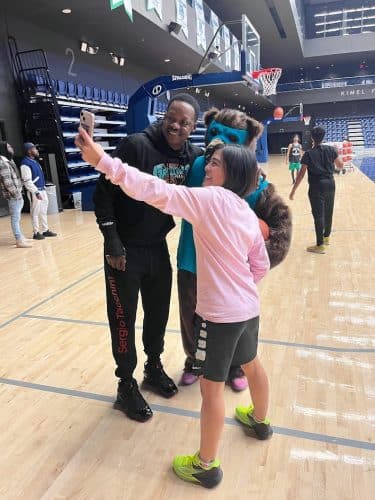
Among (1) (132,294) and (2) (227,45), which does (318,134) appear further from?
(2) (227,45)

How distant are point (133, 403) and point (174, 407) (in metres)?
0.24

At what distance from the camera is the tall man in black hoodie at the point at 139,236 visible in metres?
1.93

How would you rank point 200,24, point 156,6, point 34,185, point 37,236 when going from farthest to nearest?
point 200,24
point 156,6
point 37,236
point 34,185

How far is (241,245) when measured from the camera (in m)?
1.51

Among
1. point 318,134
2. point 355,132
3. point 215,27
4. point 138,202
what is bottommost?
point 138,202

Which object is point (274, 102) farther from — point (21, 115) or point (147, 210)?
point (147, 210)

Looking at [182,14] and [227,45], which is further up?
[227,45]

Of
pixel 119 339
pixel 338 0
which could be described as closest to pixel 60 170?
pixel 119 339

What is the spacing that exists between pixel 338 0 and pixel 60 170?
28396 mm

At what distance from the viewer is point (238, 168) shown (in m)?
1.46

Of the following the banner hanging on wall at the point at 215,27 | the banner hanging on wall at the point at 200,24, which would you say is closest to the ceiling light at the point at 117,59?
the banner hanging on wall at the point at 200,24

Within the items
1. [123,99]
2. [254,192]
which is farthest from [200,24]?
[254,192]

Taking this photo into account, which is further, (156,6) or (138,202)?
(156,6)

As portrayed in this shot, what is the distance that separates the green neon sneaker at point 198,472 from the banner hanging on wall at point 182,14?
11.4 m
